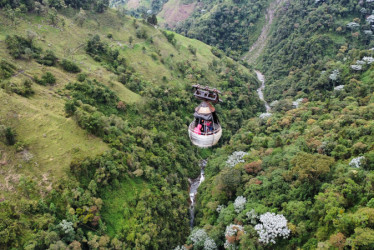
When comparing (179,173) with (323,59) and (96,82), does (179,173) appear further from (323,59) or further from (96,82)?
(323,59)

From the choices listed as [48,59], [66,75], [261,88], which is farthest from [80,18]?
[261,88]

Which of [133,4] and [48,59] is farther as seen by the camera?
[133,4]

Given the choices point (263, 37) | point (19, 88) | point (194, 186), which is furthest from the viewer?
point (263, 37)

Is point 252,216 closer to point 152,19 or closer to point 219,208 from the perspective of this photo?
point 219,208

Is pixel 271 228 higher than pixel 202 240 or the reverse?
higher

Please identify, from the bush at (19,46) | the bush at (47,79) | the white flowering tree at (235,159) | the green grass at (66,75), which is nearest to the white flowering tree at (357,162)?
the white flowering tree at (235,159)

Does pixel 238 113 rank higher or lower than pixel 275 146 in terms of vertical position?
lower

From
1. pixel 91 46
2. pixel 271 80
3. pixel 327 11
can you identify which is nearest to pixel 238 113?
pixel 271 80
